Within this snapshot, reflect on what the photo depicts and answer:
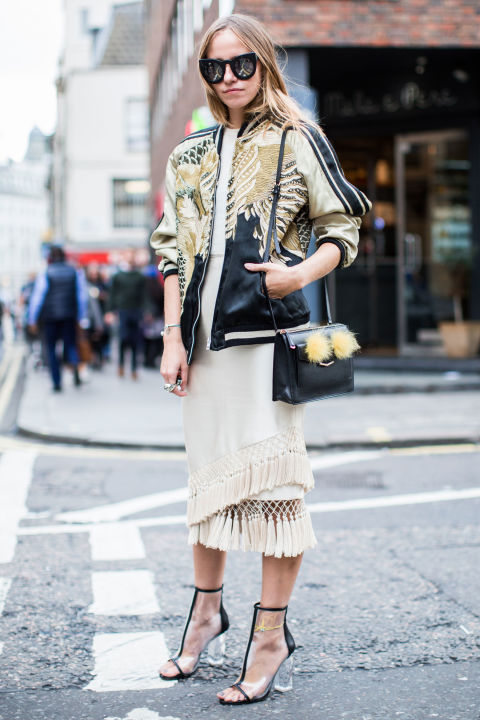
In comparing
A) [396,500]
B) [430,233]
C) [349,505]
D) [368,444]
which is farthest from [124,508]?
[430,233]

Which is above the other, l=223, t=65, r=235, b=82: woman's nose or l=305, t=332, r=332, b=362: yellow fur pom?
l=223, t=65, r=235, b=82: woman's nose

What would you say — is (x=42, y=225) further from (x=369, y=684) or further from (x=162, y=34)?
(x=369, y=684)

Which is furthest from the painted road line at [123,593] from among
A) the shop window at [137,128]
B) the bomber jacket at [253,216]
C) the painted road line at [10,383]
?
the shop window at [137,128]

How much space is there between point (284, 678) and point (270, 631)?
7.0 inches

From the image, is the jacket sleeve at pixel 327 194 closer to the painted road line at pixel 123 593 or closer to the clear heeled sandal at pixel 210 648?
the clear heeled sandal at pixel 210 648

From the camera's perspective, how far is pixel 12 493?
6.40 metres

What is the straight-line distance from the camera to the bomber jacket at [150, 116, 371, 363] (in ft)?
9.55

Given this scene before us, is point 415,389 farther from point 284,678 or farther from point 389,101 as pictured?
point 284,678

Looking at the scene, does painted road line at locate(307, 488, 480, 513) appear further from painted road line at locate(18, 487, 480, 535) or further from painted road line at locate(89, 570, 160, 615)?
painted road line at locate(89, 570, 160, 615)

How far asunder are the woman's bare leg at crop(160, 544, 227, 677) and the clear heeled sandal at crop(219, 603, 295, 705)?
0.63ft

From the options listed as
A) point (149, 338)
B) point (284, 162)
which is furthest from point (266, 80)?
point (149, 338)

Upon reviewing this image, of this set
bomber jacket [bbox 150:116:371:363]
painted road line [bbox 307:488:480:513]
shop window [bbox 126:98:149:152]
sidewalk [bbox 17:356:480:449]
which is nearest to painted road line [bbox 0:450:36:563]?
sidewalk [bbox 17:356:480:449]

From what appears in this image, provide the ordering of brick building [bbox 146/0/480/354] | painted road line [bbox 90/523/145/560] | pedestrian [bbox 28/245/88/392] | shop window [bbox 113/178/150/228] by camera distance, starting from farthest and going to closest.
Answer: shop window [bbox 113/178/150/228] < brick building [bbox 146/0/480/354] < pedestrian [bbox 28/245/88/392] < painted road line [bbox 90/523/145/560]

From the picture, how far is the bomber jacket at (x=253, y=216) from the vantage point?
2.91 m
